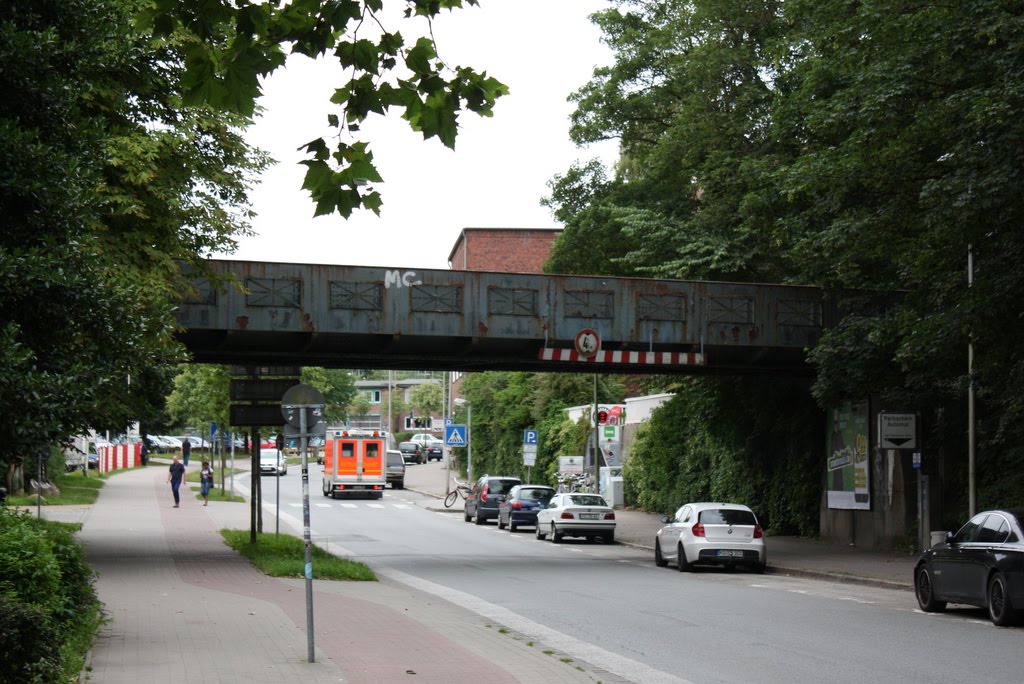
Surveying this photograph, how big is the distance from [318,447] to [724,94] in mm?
70237

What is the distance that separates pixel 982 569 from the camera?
15633mm

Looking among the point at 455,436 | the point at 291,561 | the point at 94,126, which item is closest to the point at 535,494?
the point at 455,436

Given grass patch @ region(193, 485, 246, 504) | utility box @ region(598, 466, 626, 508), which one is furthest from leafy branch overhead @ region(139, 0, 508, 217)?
grass patch @ region(193, 485, 246, 504)

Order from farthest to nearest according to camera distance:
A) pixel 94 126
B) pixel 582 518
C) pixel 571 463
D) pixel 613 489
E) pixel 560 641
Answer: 1. pixel 613 489
2. pixel 571 463
3. pixel 582 518
4. pixel 560 641
5. pixel 94 126

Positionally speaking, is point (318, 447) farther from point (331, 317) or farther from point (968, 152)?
point (968, 152)

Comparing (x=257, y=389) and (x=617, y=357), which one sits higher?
(x=617, y=357)

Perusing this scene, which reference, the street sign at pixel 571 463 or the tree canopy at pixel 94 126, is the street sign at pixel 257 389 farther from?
the street sign at pixel 571 463

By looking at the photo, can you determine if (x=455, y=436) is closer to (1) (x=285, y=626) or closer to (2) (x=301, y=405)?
(1) (x=285, y=626)

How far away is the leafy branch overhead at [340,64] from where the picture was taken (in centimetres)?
689

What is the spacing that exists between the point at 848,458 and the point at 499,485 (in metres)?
15.9

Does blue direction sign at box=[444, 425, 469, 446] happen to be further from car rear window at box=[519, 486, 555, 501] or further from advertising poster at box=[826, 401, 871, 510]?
advertising poster at box=[826, 401, 871, 510]

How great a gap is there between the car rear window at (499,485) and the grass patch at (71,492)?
14166 millimetres

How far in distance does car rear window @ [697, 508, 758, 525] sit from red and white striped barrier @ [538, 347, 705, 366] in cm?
437

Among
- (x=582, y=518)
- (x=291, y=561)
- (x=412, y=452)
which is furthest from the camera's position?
(x=412, y=452)
